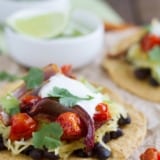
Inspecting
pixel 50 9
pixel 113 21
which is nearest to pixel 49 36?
pixel 50 9

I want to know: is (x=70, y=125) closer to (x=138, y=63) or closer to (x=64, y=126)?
(x=64, y=126)

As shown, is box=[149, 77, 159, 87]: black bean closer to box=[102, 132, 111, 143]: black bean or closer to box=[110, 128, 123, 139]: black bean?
box=[110, 128, 123, 139]: black bean

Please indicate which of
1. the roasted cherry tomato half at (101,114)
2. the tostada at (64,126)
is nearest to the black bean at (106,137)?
the tostada at (64,126)

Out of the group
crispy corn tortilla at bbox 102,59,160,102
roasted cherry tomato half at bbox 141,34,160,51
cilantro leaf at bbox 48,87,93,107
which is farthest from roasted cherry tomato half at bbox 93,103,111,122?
roasted cherry tomato half at bbox 141,34,160,51

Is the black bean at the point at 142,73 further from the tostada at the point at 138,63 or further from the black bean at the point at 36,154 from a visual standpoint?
the black bean at the point at 36,154

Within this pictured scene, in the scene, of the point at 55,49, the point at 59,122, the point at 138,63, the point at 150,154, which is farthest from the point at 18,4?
the point at 150,154

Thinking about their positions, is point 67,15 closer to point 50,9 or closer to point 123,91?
point 50,9
